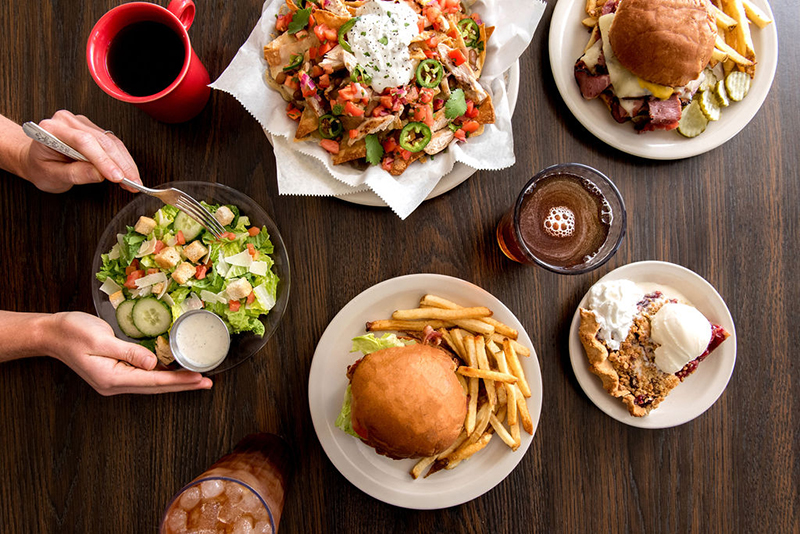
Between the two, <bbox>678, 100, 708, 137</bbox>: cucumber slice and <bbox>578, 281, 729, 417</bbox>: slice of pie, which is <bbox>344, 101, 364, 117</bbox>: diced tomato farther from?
<bbox>678, 100, 708, 137</bbox>: cucumber slice

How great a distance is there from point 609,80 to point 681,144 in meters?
0.40

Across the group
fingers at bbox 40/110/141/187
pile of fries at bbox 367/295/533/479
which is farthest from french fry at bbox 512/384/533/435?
fingers at bbox 40/110/141/187

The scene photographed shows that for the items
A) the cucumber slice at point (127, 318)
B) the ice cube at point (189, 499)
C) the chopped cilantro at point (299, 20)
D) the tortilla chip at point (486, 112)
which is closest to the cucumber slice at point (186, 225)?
the cucumber slice at point (127, 318)

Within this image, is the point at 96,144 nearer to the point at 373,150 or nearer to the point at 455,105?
the point at 373,150

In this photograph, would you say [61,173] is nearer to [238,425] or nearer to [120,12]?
[120,12]

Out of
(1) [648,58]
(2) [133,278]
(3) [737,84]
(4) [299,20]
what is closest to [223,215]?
(2) [133,278]

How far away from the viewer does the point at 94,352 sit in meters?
1.68

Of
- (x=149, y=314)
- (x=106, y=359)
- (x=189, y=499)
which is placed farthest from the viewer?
(x=149, y=314)

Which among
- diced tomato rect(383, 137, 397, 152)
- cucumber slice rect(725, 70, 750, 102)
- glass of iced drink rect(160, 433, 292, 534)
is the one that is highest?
cucumber slice rect(725, 70, 750, 102)

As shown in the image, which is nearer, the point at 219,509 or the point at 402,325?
the point at 219,509

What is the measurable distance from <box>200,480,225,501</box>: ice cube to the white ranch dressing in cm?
40

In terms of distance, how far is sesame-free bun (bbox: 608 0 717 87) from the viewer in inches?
68.8

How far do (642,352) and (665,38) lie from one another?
1.14m

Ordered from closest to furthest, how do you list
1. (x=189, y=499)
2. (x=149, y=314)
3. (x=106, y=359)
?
(x=189, y=499) < (x=106, y=359) < (x=149, y=314)
